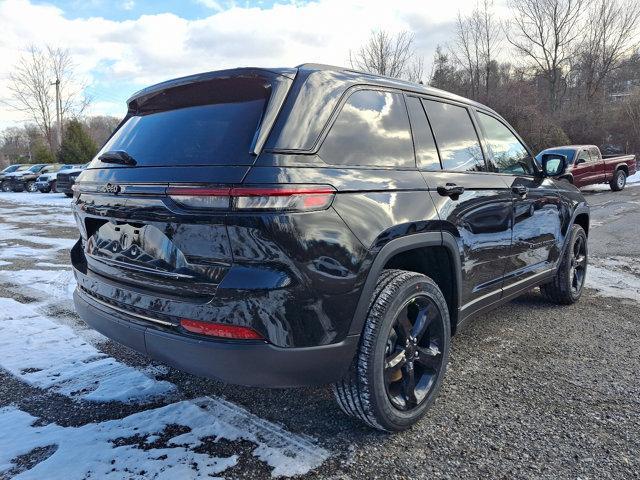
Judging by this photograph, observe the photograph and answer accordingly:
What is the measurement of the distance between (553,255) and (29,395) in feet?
13.7

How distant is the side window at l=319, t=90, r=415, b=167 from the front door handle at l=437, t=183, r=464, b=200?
0.79 ft

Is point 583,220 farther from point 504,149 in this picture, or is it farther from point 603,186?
point 603,186

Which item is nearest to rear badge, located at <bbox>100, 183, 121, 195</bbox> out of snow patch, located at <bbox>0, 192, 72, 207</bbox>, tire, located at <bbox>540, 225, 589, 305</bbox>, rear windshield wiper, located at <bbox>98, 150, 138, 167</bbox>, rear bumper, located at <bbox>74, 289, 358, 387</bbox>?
rear windshield wiper, located at <bbox>98, 150, 138, 167</bbox>

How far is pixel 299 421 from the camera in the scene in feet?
8.47

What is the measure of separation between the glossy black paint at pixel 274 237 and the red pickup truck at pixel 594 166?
1409 centimetres

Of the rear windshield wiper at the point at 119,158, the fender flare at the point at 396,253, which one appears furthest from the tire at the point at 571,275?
the rear windshield wiper at the point at 119,158

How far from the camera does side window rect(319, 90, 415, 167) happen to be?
229 centimetres

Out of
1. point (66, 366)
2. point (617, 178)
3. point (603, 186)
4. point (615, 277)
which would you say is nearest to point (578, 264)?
point (615, 277)

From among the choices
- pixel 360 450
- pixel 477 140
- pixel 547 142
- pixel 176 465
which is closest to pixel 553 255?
pixel 477 140

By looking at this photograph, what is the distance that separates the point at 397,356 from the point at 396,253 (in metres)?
0.54

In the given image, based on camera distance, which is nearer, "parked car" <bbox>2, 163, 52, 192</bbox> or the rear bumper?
the rear bumper

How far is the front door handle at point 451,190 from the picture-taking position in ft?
9.03

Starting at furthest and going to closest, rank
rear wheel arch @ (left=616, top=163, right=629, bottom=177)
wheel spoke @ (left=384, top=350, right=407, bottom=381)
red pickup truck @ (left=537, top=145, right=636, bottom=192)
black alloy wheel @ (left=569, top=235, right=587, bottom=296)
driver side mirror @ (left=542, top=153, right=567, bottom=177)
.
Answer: rear wheel arch @ (left=616, top=163, right=629, bottom=177)
red pickup truck @ (left=537, top=145, right=636, bottom=192)
black alloy wheel @ (left=569, top=235, right=587, bottom=296)
driver side mirror @ (left=542, top=153, right=567, bottom=177)
wheel spoke @ (left=384, top=350, right=407, bottom=381)

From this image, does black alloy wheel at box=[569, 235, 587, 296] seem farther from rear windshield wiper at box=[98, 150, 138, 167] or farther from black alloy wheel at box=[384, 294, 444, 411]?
rear windshield wiper at box=[98, 150, 138, 167]
